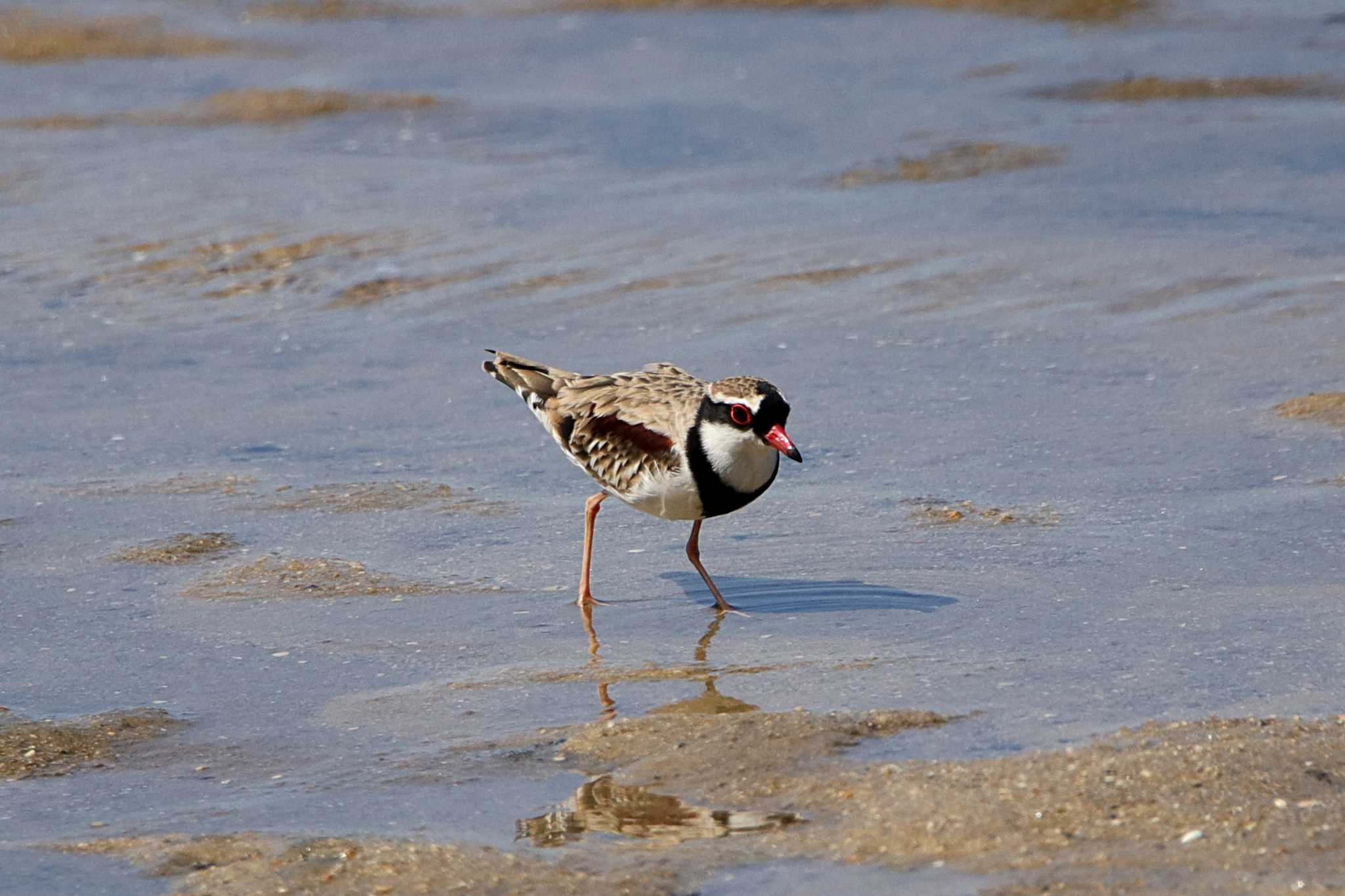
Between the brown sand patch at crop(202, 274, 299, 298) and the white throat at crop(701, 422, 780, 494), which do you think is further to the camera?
the brown sand patch at crop(202, 274, 299, 298)

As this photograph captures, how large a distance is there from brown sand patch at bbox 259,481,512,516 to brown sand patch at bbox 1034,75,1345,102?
9891 mm

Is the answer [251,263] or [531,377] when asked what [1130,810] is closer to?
[531,377]

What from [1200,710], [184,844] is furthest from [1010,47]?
[184,844]

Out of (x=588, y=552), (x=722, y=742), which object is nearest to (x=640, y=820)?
(x=722, y=742)

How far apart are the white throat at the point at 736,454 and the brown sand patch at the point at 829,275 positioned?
478cm

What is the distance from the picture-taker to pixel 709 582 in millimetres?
7117

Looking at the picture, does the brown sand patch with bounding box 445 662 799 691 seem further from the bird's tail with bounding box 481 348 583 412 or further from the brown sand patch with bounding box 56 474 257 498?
the brown sand patch with bounding box 56 474 257 498

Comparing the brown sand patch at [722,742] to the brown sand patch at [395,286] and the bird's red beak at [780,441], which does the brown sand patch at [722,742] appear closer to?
the bird's red beak at [780,441]

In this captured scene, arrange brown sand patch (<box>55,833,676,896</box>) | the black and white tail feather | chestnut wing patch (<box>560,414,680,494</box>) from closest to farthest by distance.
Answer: brown sand patch (<box>55,833,676,896</box>)
chestnut wing patch (<box>560,414,680,494</box>)
the black and white tail feather

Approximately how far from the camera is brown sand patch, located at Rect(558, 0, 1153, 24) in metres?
20.4

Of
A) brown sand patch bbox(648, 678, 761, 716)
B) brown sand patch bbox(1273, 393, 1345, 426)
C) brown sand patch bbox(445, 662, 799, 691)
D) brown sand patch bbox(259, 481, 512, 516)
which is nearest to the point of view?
brown sand patch bbox(648, 678, 761, 716)

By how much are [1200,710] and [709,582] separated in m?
2.09

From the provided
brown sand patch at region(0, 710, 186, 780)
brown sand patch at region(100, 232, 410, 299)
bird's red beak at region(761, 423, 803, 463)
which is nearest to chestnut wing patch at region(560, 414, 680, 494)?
bird's red beak at region(761, 423, 803, 463)

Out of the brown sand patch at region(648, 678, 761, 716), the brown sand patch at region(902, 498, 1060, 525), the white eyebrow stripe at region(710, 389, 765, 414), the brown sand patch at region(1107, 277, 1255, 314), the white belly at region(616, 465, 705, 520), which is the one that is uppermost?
the white eyebrow stripe at region(710, 389, 765, 414)
